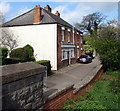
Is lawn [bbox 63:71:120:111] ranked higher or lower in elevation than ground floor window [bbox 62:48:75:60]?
lower

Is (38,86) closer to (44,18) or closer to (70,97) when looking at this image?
(70,97)

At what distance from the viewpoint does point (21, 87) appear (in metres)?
2.81

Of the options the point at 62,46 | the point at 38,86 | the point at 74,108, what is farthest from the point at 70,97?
the point at 62,46

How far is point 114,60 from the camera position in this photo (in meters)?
13.7

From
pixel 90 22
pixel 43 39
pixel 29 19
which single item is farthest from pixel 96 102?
pixel 90 22

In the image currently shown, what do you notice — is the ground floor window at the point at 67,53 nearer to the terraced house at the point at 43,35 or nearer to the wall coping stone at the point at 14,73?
the terraced house at the point at 43,35

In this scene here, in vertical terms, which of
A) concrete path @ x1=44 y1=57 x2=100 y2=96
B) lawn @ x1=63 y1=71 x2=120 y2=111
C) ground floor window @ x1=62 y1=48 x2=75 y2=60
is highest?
ground floor window @ x1=62 y1=48 x2=75 y2=60

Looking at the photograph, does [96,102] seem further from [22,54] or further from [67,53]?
[67,53]

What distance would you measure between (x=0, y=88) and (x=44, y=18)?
16.7m

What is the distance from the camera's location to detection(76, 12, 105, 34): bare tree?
154 ft

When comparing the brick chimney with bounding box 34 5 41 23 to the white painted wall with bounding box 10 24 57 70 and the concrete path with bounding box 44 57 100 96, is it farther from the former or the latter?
the concrete path with bounding box 44 57 100 96

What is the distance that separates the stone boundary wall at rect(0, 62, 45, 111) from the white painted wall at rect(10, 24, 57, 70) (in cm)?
1315

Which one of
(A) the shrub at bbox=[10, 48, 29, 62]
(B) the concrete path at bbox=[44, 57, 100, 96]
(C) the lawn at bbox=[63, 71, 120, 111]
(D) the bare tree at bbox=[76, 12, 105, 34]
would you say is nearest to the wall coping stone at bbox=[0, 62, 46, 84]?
(B) the concrete path at bbox=[44, 57, 100, 96]

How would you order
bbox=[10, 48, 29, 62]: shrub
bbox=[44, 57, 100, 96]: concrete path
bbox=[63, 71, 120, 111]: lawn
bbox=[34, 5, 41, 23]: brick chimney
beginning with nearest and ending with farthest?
bbox=[63, 71, 120, 111]: lawn, bbox=[44, 57, 100, 96]: concrete path, bbox=[10, 48, 29, 62]: shrub, bbox=[34, 5, 41, 23]: brick chimney
